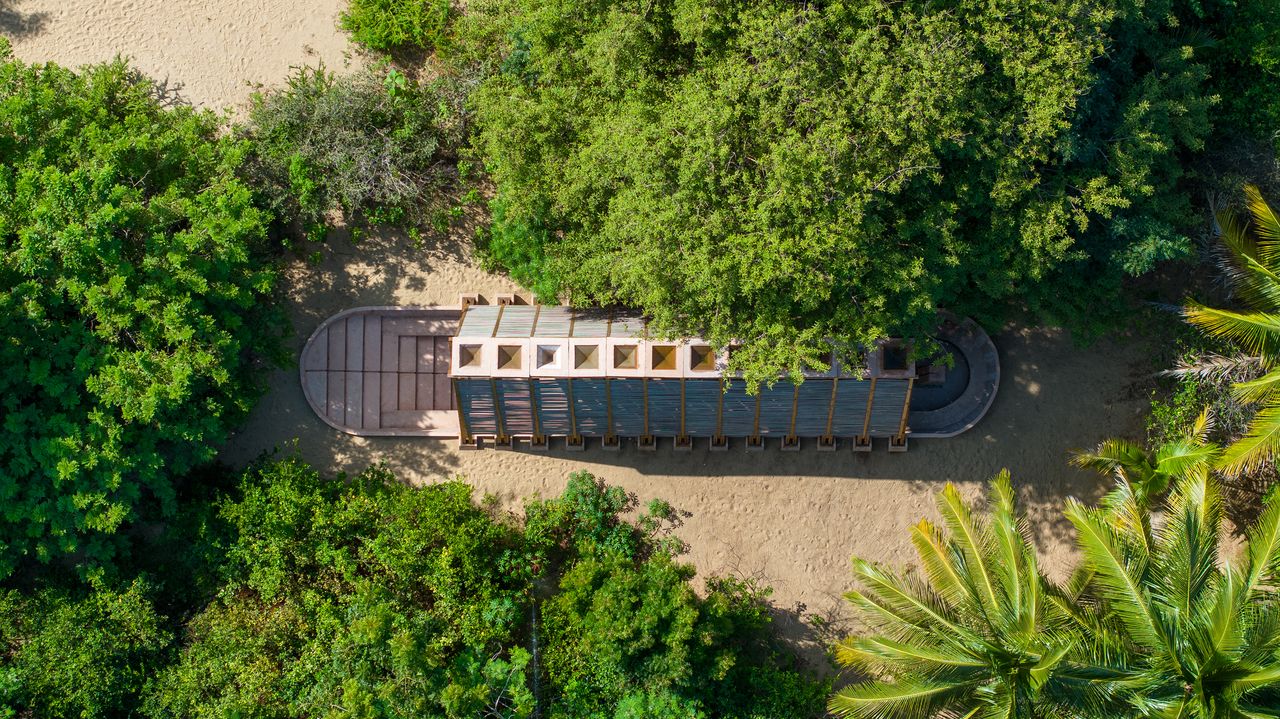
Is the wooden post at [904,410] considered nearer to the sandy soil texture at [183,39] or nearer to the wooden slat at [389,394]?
the wooden slat at [389,394]

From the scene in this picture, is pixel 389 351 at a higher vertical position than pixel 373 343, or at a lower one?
lower

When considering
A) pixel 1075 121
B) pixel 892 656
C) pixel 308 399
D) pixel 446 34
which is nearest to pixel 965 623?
pixel 892 656

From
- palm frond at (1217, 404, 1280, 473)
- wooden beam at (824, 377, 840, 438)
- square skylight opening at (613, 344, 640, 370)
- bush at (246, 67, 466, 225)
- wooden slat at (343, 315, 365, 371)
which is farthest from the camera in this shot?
wooden slat at (343, 315, 365, 371)

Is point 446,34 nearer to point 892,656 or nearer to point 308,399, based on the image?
point 308,399

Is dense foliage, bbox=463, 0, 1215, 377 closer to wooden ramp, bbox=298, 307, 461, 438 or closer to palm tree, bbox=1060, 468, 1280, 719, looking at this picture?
wooden ramp, bbox=298, 307, 461, 438

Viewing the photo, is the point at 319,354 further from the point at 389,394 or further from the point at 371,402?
the point at 389,394

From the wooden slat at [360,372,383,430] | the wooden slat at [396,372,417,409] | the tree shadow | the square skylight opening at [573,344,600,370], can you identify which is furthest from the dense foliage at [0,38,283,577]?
the square skylight opening at [573,344,600,370]

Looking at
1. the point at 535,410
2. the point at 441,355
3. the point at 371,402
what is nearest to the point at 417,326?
the point at 441,355
